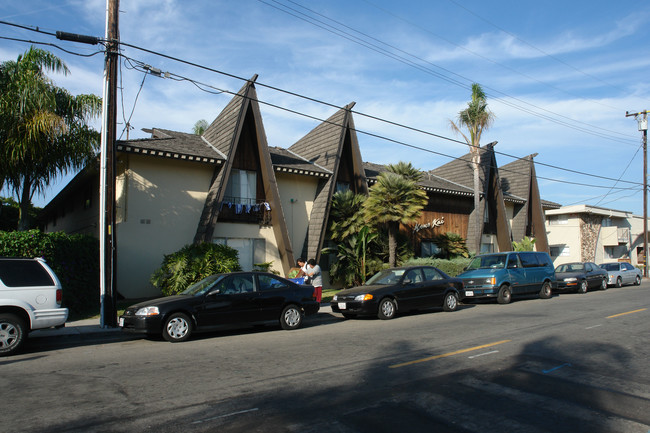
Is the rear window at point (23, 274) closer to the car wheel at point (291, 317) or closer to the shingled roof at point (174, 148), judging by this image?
the car wheel at point (291, 317)

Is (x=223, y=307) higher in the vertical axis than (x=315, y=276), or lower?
lower

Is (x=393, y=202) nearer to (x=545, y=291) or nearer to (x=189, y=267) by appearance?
(x=545, y=291)

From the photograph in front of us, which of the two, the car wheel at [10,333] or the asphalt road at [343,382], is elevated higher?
the car wheel at [10,333]

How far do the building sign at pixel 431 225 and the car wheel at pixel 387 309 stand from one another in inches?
515

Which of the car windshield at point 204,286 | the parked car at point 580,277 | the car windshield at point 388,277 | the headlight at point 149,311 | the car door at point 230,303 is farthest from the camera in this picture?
the parked car at point 580,277

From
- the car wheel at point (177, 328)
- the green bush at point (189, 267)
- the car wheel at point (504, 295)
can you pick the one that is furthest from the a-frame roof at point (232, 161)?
the car wheel at point (504, 295)

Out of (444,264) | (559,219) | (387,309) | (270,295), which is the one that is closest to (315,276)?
(387,309)

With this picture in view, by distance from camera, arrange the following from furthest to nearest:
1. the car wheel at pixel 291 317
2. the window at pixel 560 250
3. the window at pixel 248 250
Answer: the window at pixel 560 250 < the window at pixel 248 250 < the car wheel at pixel 291 317

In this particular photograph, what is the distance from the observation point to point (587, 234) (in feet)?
128

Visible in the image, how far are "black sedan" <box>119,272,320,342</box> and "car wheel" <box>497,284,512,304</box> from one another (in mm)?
8056

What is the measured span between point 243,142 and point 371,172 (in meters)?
8.63

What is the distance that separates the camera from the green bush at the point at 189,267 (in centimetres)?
1530

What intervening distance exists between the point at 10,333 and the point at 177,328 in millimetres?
2946

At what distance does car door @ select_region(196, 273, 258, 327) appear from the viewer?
10.3 metres
